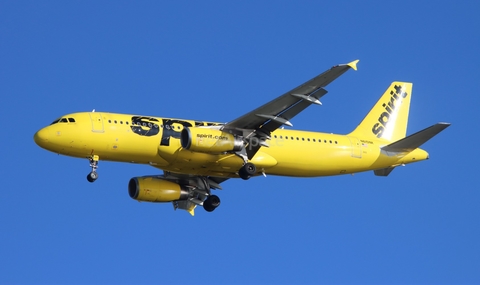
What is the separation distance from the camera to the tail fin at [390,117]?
201 feet

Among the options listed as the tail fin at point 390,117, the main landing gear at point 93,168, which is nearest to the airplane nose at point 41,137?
the main landing gear at point 93,168

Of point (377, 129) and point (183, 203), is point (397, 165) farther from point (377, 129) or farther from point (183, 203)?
point (183, 203)

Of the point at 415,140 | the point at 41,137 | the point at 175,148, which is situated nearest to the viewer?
the point at 41,137

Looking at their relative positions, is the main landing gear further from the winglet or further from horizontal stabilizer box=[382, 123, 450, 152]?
horizontal stabilizer box=[382, 123, 450, 152]

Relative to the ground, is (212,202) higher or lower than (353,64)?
lower

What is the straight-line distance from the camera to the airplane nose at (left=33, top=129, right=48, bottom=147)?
52219 mm

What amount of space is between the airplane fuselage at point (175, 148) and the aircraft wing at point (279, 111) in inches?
42.9

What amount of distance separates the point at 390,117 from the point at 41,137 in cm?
2428

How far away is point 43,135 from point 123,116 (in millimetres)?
4778

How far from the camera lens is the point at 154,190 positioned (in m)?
59.2

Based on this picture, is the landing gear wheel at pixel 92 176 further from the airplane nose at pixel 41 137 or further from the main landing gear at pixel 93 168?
the airplane nose at pixel 41 137

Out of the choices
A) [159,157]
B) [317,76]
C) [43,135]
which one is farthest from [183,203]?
[317,76]

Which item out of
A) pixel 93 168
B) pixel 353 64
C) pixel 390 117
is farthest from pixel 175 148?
pixel 390 117

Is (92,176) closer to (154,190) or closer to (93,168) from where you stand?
(93,168)
